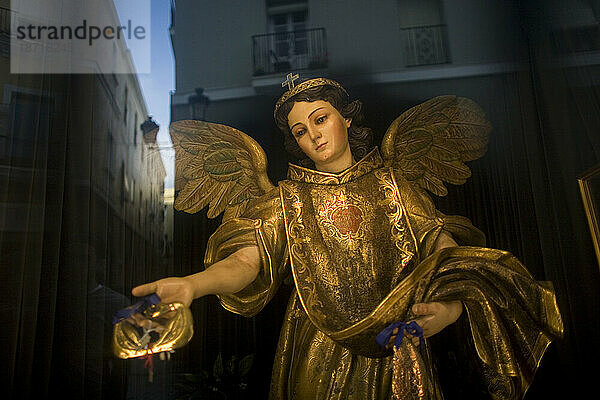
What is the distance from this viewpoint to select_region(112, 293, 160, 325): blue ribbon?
1767mm

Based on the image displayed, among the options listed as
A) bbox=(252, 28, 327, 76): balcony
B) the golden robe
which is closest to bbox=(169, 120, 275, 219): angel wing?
the golden robe

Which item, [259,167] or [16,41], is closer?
[16,41]

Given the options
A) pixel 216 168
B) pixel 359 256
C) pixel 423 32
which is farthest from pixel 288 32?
pixel 359 256

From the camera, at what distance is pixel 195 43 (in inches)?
102

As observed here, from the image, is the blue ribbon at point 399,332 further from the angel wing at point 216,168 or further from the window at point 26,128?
the window at point 26,128

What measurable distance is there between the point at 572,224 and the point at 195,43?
184cm

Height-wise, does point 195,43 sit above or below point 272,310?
above

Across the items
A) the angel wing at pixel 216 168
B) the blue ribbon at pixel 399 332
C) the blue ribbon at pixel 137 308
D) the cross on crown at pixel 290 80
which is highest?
the cross on crown at pixel 290 80

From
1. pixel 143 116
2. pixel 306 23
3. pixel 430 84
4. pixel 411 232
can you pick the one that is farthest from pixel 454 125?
pixel 143 116

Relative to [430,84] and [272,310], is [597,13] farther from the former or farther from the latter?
[272,310]

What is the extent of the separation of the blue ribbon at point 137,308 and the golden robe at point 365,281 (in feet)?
1.43

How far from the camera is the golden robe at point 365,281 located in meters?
1.98

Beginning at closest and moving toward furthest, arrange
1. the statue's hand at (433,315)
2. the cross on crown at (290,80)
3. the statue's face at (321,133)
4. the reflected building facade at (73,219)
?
1. the statue's hand at (433,315)
2. the reflected building facade at (73,219)
3. the statue's face at (321,133)
4. the cross on crown at (290,80)

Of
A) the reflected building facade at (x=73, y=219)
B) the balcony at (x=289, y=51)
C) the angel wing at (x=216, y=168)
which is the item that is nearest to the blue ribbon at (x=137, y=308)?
the reflected building facade at (x=73, y=219)
